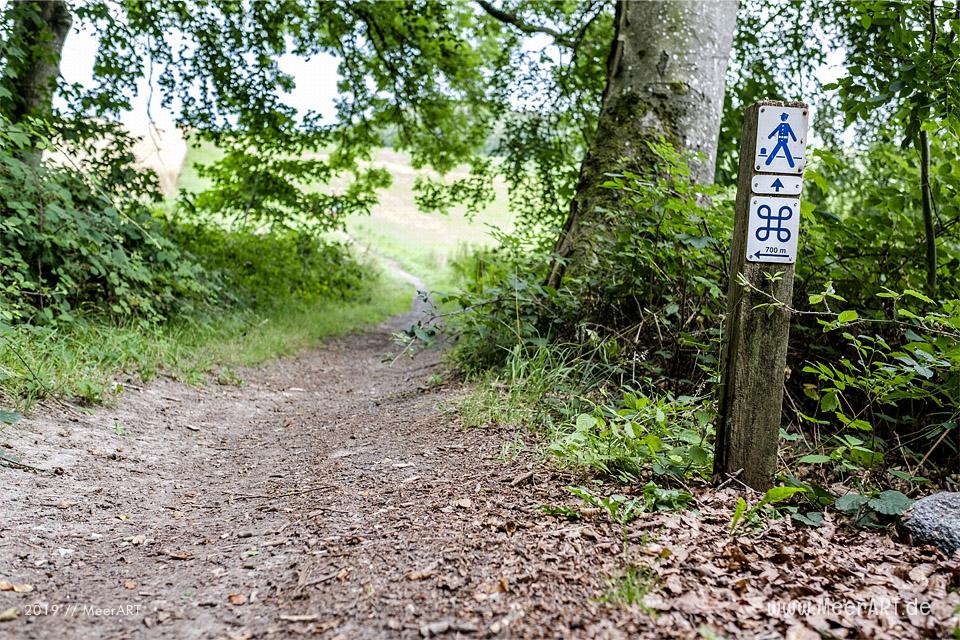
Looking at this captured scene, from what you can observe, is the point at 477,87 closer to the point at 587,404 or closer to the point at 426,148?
the point at 426,148

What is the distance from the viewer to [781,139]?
9.40 ft

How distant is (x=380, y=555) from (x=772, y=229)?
212 centimetres

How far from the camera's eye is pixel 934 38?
3898 millimetres

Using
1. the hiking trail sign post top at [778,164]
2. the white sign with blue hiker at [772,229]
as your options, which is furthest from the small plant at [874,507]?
the hiking trail sign post top at [778,164]

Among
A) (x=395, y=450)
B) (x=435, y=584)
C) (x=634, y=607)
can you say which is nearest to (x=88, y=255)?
(x=395, y=450)

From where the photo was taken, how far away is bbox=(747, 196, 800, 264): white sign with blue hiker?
2891 mm

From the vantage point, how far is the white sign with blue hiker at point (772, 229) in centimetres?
289

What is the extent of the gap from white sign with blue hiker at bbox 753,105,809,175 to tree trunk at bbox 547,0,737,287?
2.75 m

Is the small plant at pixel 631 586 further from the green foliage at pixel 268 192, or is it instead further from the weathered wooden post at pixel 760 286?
the green foliage at pixel 268 192

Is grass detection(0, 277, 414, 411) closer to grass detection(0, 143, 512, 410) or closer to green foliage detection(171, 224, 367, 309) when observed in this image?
grass detection(0, 143, 512, 410)

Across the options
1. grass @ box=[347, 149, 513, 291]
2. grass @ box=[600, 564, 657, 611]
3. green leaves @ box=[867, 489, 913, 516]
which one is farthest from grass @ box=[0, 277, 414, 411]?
grass @ box=[347, 149, 513, 291]

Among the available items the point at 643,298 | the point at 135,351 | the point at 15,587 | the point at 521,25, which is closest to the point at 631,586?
the point at 15,587

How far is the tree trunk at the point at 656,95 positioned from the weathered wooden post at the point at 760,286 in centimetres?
269

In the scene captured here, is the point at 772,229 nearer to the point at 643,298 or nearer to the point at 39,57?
the point at 643,298
